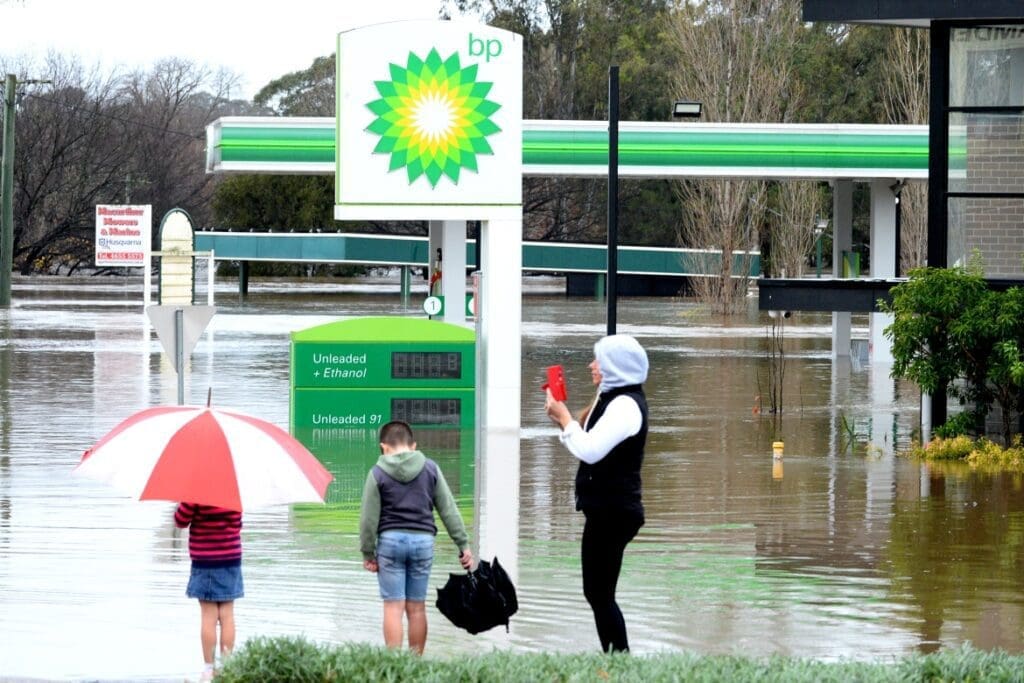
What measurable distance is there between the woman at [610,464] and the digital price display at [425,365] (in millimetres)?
10967

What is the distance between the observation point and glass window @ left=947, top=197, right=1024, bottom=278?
1853 cm

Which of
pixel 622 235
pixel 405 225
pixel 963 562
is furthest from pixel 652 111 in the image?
pixel 963 562

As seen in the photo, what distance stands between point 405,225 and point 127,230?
23205 millimetres

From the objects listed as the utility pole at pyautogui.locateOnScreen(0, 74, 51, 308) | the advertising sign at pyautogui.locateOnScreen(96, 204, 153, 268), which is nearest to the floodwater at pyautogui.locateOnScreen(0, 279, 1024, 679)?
the utility pole at pyautogui.locateOnScreen(0, 74, 51, 308)

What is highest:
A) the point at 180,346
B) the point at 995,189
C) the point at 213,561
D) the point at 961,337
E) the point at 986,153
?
the point at 986,153

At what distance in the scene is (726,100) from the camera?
54.0m

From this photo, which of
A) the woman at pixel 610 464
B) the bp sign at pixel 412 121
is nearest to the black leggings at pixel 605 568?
the woman at pixel 610 464

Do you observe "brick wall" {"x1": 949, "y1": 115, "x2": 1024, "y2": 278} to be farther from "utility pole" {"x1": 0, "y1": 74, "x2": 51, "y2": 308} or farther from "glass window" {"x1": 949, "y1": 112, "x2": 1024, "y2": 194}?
"utility pole" {"x1": 0, "y1": 74, "x2": 51, "y2": 308}

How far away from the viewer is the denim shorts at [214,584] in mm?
8094

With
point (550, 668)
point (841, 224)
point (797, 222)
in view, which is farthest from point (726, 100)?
point (550, 668)

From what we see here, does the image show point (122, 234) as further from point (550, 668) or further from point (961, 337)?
point (550, 668)

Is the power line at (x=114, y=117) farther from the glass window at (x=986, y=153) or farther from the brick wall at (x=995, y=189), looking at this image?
→ the brick wall at (x=995, y=189)

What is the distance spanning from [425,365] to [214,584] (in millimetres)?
11222

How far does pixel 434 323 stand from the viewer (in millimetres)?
19234
